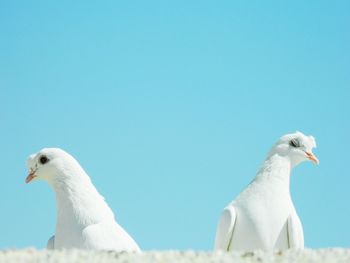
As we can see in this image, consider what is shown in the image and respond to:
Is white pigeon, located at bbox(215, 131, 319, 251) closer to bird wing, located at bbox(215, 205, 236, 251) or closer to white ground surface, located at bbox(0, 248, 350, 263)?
bird wing, located at bbox(215, 205, 236, 251)

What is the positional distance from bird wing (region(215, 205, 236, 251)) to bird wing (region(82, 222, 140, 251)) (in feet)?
7.70

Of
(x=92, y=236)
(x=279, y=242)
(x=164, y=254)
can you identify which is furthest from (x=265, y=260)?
(x=279, y=242)

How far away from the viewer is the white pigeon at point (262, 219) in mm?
16500

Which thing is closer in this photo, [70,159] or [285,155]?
[70,159]

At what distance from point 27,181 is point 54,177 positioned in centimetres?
Result: 110

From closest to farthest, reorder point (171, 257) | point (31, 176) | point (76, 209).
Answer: point (171, 257)
point (76, 209)
point (31, 176)

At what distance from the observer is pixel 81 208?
15.8 m

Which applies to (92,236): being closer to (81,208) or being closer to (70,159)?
(81,208)

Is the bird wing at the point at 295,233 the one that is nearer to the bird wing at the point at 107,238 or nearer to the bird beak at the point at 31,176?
the bird wing at the point at 107,238

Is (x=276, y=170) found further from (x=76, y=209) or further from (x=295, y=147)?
(x=76, y=209)

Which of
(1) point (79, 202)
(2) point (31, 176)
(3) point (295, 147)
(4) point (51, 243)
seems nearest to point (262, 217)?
(3) point (295, 147)

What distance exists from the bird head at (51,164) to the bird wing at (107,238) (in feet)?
5.30

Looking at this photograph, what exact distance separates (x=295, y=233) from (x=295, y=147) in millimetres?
2425

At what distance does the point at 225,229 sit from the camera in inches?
650
